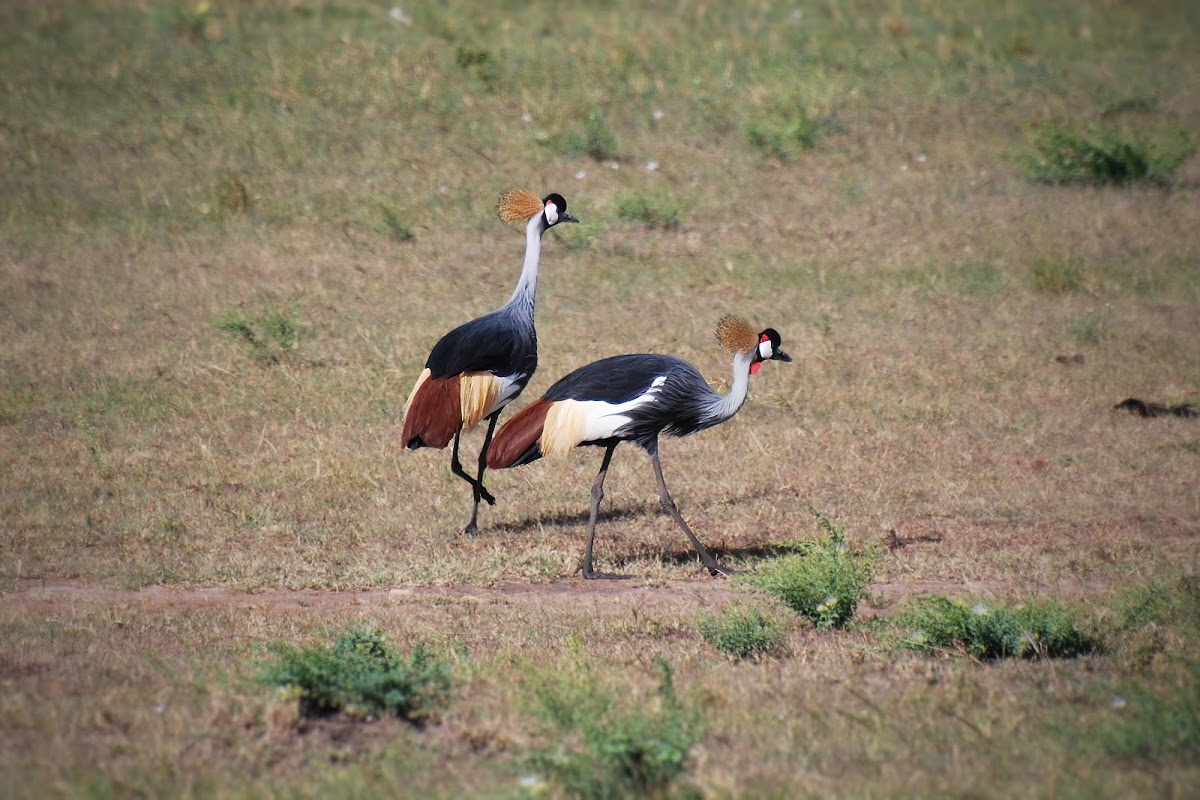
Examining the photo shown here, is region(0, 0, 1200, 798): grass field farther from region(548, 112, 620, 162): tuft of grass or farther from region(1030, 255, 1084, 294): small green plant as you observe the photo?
region(548, 112, 620, 162): tuft of grass

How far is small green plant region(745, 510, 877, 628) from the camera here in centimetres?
650

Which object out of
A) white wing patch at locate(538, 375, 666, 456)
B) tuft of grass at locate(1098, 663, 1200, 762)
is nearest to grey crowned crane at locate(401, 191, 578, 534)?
white wing patch at locate(538, 375, 666, 456)

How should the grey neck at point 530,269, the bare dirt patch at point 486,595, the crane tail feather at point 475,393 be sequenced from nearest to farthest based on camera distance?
the bare dirt patch at point 486,595, the crane tail feather at point 475,393, the grey neck at point 530,269

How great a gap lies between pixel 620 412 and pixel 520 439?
1.91ft

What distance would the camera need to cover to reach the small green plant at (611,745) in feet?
15.2

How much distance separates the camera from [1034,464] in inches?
368

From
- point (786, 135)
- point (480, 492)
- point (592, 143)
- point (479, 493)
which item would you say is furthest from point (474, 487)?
point (786, 135)

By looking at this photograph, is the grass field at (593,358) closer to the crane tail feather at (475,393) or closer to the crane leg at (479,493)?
the crane leg at (479,493)

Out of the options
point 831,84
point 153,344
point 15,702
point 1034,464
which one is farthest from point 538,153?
point 15,702

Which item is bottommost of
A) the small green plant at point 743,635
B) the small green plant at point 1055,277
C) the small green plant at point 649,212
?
the small green plant at point 743,635

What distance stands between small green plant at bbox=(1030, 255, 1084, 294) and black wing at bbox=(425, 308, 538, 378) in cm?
575

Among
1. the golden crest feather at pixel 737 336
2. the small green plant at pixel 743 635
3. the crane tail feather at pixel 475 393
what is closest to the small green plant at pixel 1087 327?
the golden crest feather at pixel 737 336

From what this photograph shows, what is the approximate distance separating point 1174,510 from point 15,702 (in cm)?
660

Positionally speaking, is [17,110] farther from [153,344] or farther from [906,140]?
[906,140]
